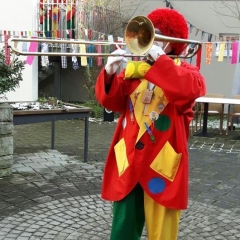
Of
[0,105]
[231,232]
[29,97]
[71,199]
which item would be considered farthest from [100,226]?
[29,97]

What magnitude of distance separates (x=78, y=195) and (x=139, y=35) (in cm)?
287

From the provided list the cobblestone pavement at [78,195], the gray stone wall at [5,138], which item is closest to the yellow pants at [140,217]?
the cobblestone pavement at [78,195]

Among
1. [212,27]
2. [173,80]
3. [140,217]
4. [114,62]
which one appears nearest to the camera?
[173,80]

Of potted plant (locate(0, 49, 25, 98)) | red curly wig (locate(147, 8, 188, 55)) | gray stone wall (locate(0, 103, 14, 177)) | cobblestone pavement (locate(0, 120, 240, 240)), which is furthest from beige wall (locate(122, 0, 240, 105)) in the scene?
red curly wig (locate(147, 8, 188, 55))

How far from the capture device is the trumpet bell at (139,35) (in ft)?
8.00

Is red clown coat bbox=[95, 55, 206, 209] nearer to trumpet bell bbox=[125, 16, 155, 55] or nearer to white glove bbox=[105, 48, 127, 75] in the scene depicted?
white glove bbox=[105, 48, 127, 75]

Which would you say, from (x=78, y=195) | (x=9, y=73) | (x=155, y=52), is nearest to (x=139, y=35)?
(x=155, y=52)

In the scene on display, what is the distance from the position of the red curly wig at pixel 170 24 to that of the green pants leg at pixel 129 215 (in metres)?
0.94

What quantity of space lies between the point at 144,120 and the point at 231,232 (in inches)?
75.1

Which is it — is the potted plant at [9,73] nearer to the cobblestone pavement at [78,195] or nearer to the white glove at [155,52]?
the cobblestone pavement at [78,195]

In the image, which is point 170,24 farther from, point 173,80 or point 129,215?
point 129,215

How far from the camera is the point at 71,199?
4805 mm

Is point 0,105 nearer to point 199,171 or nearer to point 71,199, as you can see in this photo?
point 71,199

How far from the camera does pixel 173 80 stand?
2.45 metres
